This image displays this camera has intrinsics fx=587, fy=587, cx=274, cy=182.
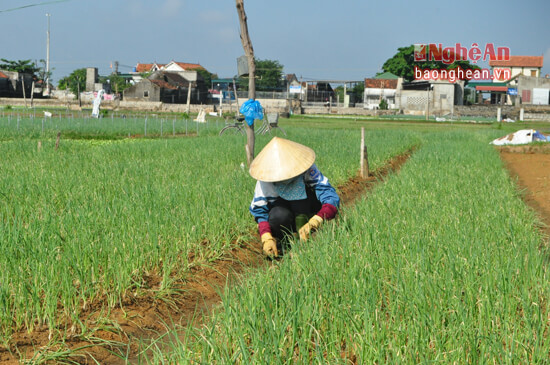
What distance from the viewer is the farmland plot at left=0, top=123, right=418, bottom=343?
2982mm

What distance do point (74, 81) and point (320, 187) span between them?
56.0m

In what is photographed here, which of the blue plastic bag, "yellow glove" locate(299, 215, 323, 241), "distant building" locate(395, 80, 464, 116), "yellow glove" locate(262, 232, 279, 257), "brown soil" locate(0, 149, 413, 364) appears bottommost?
"brown soil" locate(0, 149, 413, 364)

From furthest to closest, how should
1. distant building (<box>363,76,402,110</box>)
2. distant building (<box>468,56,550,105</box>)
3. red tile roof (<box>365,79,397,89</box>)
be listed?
red tile roof (<box>365,79,397,89</box>) < distant building (<box>363,76,402,110</box>) < distant building (<box>468,56,550,105</box>)

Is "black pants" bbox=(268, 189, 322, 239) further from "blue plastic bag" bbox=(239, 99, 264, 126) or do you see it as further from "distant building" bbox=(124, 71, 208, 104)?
"distant building" bbox=(124, 71, 208, 104)

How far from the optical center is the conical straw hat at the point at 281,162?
3.90 m

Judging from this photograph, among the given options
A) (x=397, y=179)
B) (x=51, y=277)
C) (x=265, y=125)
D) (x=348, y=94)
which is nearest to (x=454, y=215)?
(x=397, y=179)

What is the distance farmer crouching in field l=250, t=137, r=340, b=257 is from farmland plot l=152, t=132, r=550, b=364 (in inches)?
9.9

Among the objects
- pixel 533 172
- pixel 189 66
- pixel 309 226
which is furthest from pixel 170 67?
pixel 309 226

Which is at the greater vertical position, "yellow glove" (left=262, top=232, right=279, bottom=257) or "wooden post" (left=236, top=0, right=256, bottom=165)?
"wooden post" (left=236, top=0, right=256, bottom=165)

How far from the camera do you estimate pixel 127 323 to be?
311 cm

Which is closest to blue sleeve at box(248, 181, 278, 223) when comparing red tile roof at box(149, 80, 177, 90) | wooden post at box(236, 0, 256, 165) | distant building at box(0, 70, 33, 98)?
wooden post at box(236, 0, 256, 165)

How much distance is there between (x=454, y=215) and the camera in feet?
14.8

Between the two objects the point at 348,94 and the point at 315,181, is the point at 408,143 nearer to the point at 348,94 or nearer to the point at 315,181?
the point at 315,181

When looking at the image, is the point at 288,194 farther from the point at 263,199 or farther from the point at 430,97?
the point at 430,97
